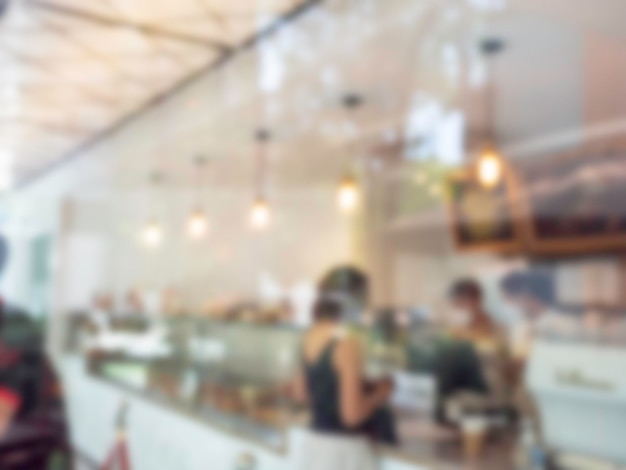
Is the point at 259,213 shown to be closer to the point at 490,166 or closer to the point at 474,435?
the point at 490,166

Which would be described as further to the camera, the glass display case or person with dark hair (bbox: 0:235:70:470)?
the glass display case

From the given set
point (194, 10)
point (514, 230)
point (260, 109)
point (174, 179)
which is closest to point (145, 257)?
point (174, 179)

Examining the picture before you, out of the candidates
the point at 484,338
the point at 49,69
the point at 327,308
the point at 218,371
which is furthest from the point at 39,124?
the point at 484,338

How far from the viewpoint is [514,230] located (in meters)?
2.69

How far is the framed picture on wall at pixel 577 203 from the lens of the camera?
87.3 inches

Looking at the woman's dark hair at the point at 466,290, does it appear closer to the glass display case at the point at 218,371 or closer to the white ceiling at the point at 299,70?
the white ceiling at the point at 299,70

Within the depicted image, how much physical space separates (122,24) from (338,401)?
132cm

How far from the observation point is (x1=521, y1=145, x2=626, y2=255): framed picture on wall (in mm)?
2217

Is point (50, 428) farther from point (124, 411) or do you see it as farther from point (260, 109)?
point (260, 109)

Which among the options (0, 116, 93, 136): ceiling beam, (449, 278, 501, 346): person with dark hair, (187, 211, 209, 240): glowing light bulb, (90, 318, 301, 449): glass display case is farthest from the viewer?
(187, 211, 209, 240): glowing light bulb

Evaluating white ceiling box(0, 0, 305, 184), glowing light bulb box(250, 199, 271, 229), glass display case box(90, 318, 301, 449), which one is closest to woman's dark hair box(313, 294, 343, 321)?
glass display case box(90, 318, 301, 449)

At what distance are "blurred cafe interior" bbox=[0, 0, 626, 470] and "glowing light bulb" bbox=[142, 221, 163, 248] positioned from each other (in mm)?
16

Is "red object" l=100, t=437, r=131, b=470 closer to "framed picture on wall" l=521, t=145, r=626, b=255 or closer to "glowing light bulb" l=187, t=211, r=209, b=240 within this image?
"glowing light bulb" l=187, t=211, r=209, b=240

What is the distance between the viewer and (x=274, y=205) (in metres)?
3.46
